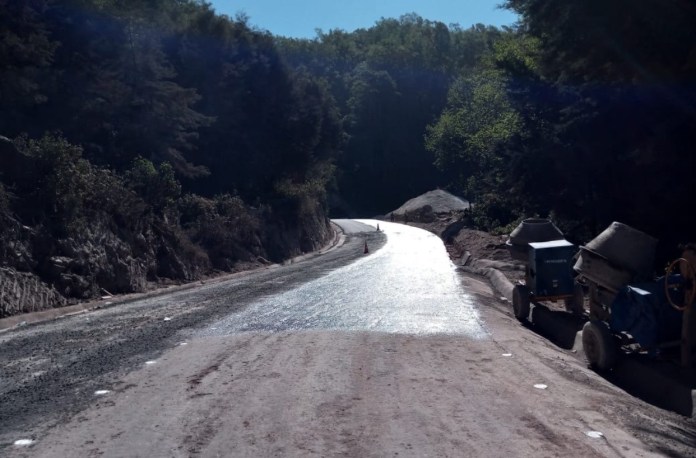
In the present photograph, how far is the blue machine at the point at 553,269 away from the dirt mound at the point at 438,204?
6559 centimetres

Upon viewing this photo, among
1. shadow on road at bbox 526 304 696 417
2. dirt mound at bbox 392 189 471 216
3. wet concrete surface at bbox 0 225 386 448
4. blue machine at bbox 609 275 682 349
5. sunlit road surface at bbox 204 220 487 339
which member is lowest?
shadow on road at bbox 526 304 696 417

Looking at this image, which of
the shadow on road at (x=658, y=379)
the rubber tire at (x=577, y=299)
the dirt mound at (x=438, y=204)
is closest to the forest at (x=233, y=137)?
the rubber tire at (x=577, y=299)

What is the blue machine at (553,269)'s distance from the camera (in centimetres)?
1579

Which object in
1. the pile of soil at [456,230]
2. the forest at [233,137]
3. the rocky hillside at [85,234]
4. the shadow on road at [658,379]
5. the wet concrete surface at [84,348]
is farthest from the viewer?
the pile of soil at [456,230]

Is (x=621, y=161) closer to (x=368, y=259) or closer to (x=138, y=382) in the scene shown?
(x=138, y=382)

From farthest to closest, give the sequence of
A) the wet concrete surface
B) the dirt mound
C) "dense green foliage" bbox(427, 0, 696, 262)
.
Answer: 1. the dirt mound
2. "dense green foliage" bbox(427, 0, 696, 262)
3. the wet concrete surface

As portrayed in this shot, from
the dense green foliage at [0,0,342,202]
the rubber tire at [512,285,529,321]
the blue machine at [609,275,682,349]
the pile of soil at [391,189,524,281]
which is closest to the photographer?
the blue machine at [609,275,682,349]

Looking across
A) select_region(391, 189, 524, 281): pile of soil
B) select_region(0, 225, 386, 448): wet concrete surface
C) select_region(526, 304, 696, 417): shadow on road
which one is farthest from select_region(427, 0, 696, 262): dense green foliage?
select_region(0, 225, 386, 448): wet concrete surface

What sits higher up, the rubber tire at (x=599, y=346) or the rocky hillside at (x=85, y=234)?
the rocky hillside at (x=85, y=234)

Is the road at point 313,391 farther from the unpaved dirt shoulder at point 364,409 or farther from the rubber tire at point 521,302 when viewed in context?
the rubber tire at point 521,302

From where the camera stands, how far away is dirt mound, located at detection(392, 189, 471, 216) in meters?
84.0

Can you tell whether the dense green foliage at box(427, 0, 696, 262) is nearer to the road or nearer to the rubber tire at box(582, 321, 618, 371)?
the rubber tire at box(582, 321, 618, 371)

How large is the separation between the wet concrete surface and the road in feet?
0.14

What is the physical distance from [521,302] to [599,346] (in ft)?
17.9
